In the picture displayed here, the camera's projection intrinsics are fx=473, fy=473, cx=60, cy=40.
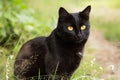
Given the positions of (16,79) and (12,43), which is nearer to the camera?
(16,79)

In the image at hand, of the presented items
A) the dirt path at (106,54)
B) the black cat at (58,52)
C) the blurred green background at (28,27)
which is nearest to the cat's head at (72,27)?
the black cat at (58,52)

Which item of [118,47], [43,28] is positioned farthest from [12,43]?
[118,47]

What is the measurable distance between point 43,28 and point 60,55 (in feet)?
8.35

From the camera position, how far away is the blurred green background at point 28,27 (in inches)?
237

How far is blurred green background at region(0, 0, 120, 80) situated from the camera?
602cm

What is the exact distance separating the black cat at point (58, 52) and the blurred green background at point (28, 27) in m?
0.18

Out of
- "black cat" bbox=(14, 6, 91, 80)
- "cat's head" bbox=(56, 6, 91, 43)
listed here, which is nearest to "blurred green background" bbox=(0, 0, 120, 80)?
"black cat" bbox=(14, 6, 91, 80)

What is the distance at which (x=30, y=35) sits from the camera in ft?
25.3

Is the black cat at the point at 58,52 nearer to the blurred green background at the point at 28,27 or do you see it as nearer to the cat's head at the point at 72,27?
the cat's head at the point at 72,27

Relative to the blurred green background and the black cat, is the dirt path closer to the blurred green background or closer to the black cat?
the blurred green background

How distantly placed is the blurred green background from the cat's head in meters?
0.40

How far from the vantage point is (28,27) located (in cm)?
770

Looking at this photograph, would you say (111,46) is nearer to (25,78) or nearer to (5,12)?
(5,12)

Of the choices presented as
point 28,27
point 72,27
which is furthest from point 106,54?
point 72,27
